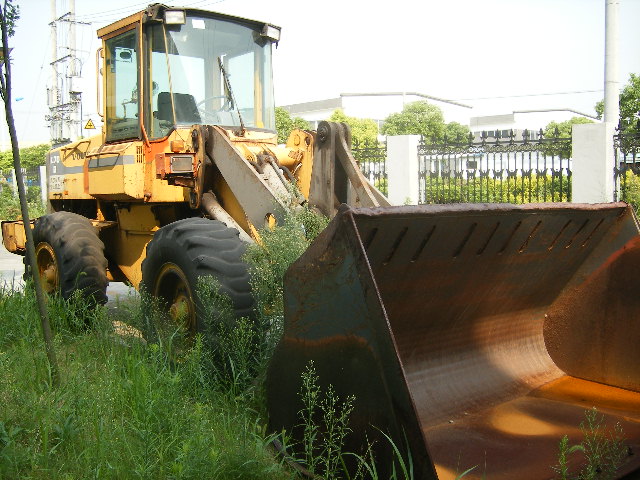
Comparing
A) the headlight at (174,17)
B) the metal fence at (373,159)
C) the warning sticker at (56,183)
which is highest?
the headlight at (174,17)

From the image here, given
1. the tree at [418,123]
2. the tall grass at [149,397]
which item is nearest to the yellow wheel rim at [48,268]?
the tall grass at [149,397]

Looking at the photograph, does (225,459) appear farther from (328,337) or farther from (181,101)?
(181,101)

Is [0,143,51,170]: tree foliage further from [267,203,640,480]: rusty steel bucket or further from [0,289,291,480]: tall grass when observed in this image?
[267,203,640,480]: rusty steel bucket

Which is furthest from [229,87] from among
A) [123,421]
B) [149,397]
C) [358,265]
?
[358,265]

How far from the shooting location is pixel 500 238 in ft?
12.3

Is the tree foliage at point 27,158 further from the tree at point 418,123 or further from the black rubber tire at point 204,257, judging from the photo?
the black rubber tire at point 204,257

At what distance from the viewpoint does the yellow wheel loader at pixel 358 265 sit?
120 inches

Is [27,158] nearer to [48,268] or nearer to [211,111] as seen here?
[48,268]

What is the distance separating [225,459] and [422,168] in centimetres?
1286

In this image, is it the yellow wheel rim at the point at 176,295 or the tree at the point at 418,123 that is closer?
the yellow wheel rim at the point at 176,295

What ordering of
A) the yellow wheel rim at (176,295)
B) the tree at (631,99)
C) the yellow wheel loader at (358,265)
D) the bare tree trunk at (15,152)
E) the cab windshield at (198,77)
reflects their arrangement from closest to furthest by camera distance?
the yellow wheel loader at (358,265), the bare tree trunk at (15,152), the yellow wheel rim at (176,295), the cab windshield at (198,77), the tree at (631,99)

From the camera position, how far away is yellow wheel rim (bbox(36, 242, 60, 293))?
22.4ft

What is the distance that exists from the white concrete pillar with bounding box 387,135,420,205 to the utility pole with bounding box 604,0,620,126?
153 inches

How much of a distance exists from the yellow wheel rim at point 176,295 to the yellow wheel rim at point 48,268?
1.87m
